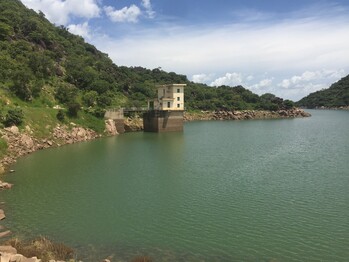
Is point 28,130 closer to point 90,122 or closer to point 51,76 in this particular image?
point 90,122

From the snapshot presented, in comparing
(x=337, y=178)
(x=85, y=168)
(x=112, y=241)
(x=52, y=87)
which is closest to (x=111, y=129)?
(x=52, y=87)

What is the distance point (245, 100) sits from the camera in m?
185

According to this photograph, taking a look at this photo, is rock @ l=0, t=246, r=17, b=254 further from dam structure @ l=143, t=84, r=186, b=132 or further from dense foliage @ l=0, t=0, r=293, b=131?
dam structure @ l=143, t=84, r=186, b=132

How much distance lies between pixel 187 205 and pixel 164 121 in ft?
194

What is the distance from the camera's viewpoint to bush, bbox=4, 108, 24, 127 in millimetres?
57803

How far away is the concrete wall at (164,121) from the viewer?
290 ft

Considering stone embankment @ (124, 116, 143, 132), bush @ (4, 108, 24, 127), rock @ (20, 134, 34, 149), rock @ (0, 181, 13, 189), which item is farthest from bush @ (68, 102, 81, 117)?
rock @ (0, 181, 13, 189)

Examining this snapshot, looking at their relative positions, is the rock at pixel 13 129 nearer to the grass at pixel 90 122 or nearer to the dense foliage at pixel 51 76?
the dense foliage at pixel 51 76

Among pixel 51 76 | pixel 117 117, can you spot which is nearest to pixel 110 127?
pixel 117 117

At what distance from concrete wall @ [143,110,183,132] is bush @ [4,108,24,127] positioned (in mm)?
35295

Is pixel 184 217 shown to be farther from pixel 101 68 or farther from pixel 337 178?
pixel 101 68

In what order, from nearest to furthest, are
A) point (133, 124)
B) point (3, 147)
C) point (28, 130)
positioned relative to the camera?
point (3, 147), point (28, 130), point (133, 124)

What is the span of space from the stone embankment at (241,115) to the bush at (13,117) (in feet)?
280

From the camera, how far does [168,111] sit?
88.0m
